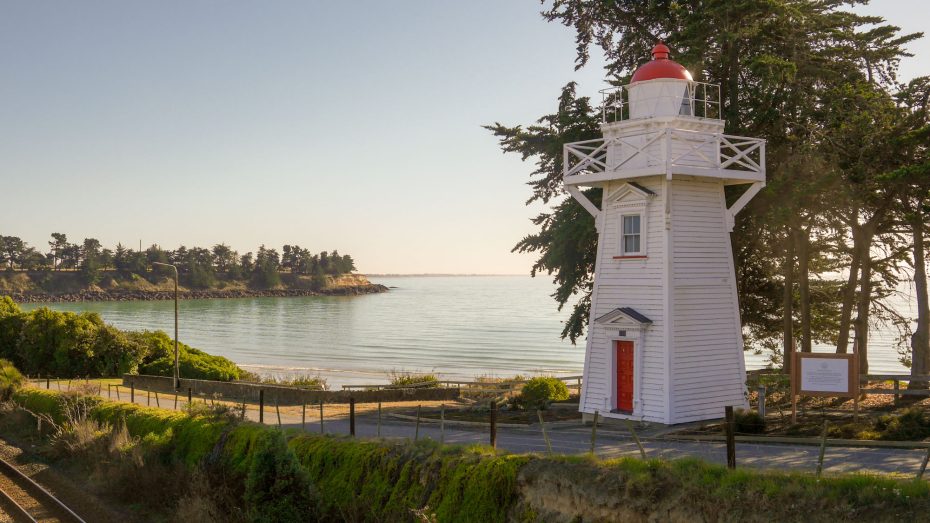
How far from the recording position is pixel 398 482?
15.0 metres

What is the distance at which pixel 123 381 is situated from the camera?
42406 mm

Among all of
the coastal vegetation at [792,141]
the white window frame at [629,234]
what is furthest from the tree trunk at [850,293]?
the white window frame at [629,234]

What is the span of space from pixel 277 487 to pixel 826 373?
1320 cm

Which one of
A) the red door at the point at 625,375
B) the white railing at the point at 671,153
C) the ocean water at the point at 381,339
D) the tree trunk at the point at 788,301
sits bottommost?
the ocean water at the point at 381,339

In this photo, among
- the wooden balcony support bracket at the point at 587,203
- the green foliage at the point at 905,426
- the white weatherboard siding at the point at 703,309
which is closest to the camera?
the green foliage at the point at 905,426

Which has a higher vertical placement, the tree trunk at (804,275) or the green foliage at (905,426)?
the tree trunk at (804,275)

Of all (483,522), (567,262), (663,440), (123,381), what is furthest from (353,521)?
(123,381)

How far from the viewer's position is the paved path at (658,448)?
1481 cm

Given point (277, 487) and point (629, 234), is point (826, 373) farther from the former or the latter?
point (277, 487)

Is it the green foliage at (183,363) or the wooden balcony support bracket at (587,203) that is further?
the green foliage at (183,363)

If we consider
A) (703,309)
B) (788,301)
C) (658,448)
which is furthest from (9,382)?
(788,301)

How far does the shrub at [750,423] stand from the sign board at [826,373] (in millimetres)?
1429

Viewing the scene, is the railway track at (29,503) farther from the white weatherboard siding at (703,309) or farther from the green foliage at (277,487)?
the white weatherboard siding at (703,309)

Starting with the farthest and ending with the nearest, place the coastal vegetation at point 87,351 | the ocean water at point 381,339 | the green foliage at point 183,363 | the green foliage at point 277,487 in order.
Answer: the ocean water at point 381,339 → the coastal vegetation at point 87,351 → the green foliage at point 183,363 → the green foliage at point 277,487
